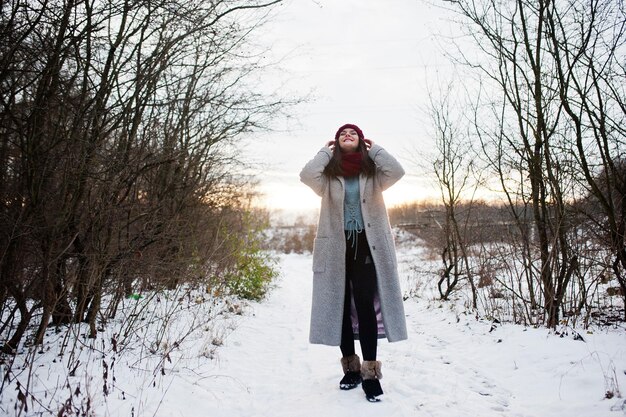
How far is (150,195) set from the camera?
5.81m

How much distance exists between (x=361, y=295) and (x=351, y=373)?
0.65 meters

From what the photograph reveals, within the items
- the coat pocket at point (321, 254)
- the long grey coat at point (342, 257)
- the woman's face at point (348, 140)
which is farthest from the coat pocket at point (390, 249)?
the woman's face at point (348, 140)

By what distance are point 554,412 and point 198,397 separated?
8.31 ft

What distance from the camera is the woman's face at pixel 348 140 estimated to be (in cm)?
314

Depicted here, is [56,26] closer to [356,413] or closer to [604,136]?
[356,413]

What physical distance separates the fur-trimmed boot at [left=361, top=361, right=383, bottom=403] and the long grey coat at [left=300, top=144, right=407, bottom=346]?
0.86ft

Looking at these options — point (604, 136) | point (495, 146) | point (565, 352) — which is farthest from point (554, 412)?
point (495, 146)

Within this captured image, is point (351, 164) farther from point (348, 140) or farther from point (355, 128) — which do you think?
point (355, 128)

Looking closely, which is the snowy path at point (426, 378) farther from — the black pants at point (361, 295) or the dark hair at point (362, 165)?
the dark hair at point (362, 165)

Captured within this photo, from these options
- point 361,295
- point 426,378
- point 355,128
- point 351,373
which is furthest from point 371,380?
point 355,128

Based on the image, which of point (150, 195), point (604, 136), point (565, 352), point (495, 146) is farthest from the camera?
point (150, 195)

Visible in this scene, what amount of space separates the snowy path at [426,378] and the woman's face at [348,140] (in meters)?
1.92

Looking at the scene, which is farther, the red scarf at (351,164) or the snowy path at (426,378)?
the red scarf at (351,164)

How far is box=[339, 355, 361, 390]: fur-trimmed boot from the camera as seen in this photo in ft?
9.89
